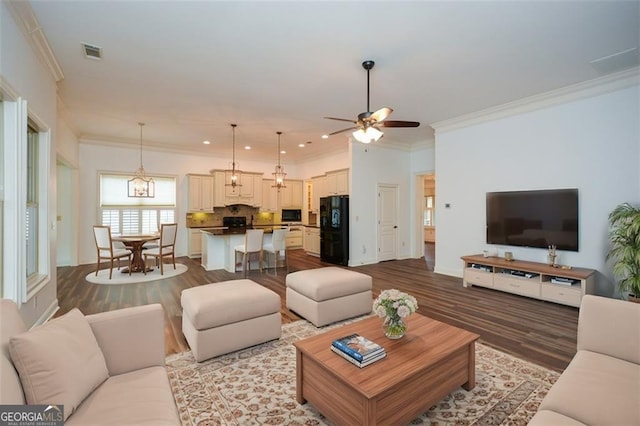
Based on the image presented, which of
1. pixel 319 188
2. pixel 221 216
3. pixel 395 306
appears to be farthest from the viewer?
pixel 221 216

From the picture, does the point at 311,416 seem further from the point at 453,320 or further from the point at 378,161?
the point at 378,161

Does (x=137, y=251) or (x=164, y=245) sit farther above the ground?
(x=164, y=245)

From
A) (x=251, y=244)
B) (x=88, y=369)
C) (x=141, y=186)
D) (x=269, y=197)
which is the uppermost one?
(x=141, y=186)

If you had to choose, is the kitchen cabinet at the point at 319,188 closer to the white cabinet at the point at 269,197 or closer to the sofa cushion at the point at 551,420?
the white cabinet at the point at 269,197

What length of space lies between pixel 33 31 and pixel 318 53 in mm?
2736

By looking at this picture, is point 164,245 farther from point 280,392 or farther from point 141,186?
point 280,392

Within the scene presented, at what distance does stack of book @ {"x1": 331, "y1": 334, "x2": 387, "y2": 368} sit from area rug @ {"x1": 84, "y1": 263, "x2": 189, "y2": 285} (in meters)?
4.74

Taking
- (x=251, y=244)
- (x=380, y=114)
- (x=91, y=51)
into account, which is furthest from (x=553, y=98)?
(x=91, y=51)

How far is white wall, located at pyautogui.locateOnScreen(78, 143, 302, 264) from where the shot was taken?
684 centimetres

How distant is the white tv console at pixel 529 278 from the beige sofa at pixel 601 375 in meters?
2.40

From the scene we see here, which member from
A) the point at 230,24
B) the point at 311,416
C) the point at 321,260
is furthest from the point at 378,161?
the point at 311,416

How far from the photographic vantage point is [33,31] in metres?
2.75

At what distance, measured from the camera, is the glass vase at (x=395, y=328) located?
6.84 ft

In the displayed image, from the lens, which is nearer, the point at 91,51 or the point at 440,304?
the point at 91,51
